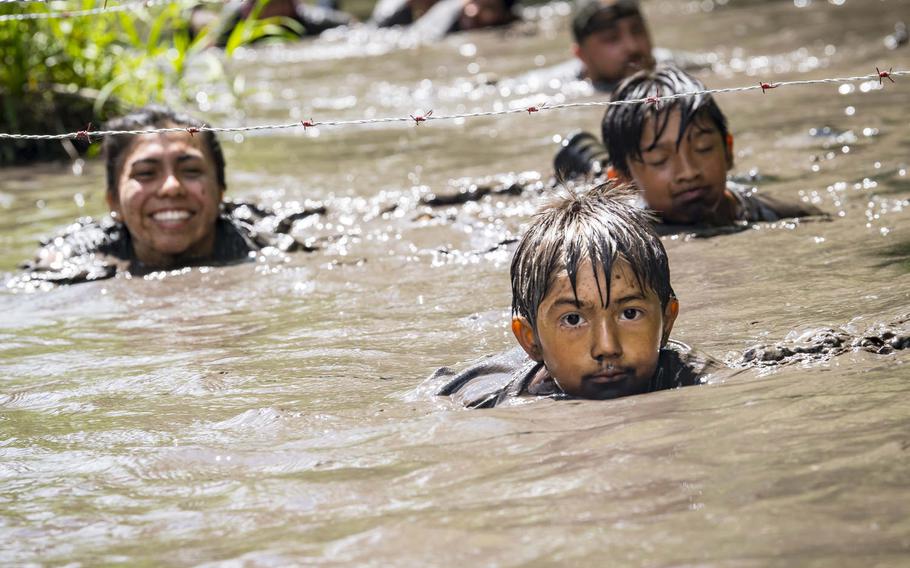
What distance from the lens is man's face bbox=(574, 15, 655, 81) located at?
36.0 ft

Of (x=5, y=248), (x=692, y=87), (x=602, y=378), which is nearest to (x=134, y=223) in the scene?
(x=5, y=248)

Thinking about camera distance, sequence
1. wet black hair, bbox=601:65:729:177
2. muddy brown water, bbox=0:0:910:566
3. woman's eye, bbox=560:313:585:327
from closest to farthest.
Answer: muddy brown water, bbox=0:0:910:566 < woman's eye, bbox=560:313:585:327 < wet black hair, bbox=601:65:729:177

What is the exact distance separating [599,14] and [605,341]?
24.7 feet

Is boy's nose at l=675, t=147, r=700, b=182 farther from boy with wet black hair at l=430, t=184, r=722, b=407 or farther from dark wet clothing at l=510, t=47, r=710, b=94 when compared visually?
dark wet clothing at l=510, t=47, r=710, b=94

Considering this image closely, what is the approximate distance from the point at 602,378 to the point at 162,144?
3.70 m

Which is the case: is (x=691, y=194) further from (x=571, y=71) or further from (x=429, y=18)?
(x=429, y=18)

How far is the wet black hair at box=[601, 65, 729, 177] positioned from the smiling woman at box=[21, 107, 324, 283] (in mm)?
1708

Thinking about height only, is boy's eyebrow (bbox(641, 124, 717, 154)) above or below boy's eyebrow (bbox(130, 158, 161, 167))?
below

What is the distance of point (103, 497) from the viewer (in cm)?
352

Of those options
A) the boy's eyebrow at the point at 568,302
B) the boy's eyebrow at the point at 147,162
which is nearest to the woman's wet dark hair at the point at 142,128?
the boy's eyebrow at the point at 147,162

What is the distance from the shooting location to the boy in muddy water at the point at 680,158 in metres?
6.44

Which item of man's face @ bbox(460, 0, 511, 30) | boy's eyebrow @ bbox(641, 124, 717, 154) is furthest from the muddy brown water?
man's face @ bbox(460, 0, 511, 30)

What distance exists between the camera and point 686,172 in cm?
649

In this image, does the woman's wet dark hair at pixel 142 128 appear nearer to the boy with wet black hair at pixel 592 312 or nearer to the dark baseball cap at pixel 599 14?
the boy with wet black hair at pixel 592 312
